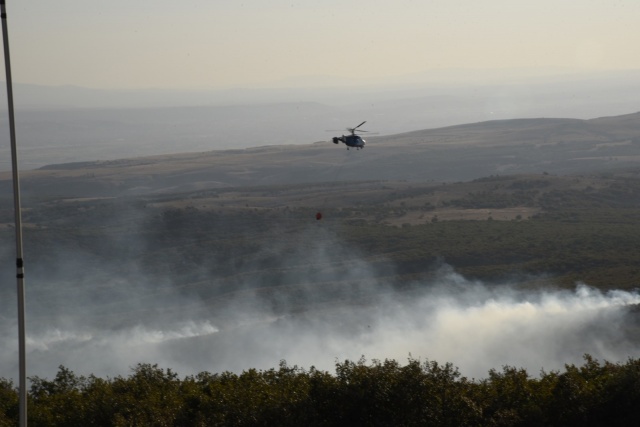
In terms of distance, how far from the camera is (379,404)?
3472 centimetres

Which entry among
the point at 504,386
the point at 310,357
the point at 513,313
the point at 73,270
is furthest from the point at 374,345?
the point at 73,270

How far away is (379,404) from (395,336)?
45.7m

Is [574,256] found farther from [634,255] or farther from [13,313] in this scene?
[13,313]

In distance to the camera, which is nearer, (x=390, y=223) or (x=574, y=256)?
(x=574, y=256)

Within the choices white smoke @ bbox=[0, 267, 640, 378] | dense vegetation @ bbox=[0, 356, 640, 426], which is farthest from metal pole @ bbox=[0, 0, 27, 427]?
white smoke @ bbox=[0, 267, 640, 378]

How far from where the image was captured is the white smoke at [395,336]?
72125 mm

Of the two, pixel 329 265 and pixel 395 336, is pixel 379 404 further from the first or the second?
pixel 329 265

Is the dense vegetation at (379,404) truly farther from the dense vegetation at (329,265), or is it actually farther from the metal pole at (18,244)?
the metal pole at (18,244)

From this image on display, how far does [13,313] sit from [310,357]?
1872 inches

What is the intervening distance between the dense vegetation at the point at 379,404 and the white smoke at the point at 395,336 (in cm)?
3208

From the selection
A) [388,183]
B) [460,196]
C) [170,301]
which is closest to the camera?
[170,301]

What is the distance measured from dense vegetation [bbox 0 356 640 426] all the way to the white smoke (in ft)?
105

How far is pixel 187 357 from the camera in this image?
8169 cm

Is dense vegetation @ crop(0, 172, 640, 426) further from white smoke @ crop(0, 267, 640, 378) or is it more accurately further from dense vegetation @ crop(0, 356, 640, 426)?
white smoke @ crop(0, 267, 640, 378)
